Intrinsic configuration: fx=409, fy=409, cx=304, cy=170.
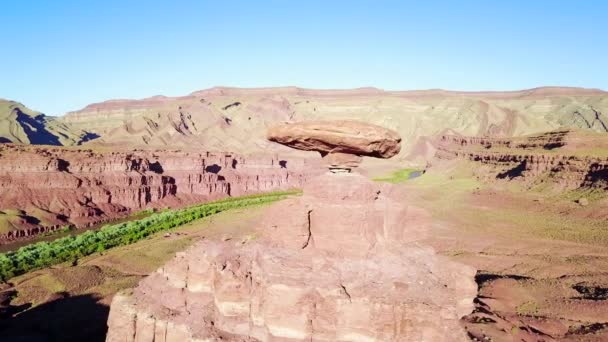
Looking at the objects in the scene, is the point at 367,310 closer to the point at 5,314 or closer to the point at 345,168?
the point at 345,168

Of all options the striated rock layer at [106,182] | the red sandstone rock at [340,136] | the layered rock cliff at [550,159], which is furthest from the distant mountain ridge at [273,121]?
the red sandstone rock at [340,136]

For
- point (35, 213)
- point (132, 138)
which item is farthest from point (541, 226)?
point (132, 138)

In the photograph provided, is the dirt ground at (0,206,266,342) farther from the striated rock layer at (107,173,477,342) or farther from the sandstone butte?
the sandstone butte

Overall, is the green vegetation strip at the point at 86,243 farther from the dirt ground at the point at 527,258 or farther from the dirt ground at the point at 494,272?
the dirt ground at the point at 527,258

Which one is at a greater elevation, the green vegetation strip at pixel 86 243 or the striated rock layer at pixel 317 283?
the striated rock layer at pixel 317 283

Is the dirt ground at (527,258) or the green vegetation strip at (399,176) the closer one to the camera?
the dirt ground at (527,258)

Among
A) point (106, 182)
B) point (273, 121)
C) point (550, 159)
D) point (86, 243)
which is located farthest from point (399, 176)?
point (273, 121)

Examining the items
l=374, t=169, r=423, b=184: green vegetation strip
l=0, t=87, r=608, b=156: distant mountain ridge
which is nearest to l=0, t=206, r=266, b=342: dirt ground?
l=374, t=169, r=423, b=184: green vegetation strip
